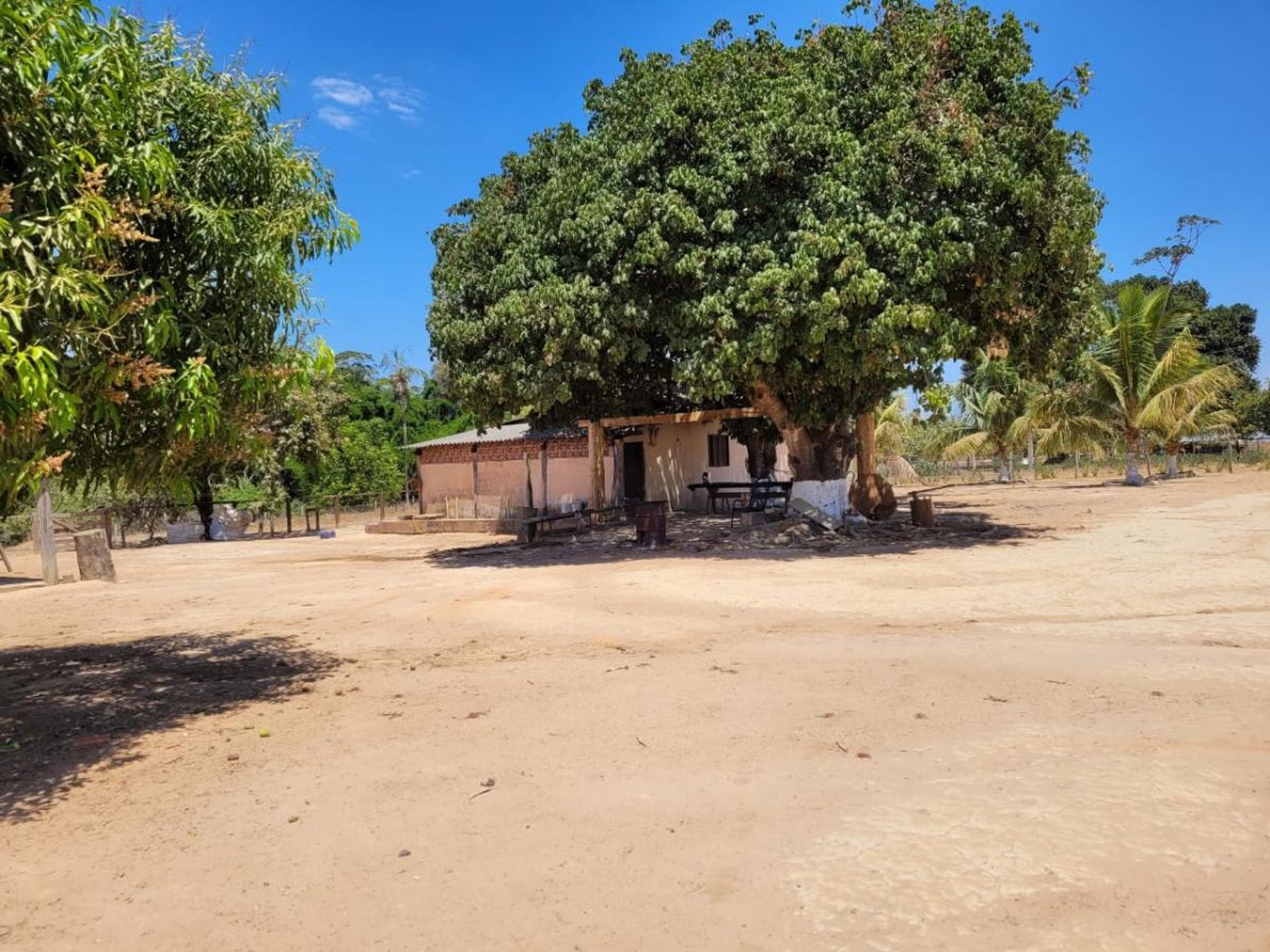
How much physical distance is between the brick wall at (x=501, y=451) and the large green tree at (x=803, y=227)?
8.89 metres

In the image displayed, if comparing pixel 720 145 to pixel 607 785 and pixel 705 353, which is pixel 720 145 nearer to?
pixel 705 353

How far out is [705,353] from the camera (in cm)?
1390

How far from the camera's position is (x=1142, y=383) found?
26.4 meters

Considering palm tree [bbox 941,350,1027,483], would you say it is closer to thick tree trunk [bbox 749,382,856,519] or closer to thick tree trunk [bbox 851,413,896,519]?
thick tree trunk [bbox 851,413,896,519]

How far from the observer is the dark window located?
25.8 m

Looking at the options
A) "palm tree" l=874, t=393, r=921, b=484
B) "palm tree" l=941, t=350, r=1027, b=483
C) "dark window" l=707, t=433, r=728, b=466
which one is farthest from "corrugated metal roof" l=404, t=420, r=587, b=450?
"palm tree" l=941, t=350, r=1027, b=483

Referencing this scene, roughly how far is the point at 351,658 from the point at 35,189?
4.68m

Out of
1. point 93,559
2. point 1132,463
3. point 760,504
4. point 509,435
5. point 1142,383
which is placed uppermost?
point 1142,383

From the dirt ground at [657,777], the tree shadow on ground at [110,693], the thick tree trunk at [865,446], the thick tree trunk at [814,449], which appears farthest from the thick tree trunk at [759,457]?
the tree shadow on ground at [110,693]

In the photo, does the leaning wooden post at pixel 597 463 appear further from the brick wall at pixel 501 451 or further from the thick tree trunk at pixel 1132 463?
the thick tree trunk at pixel 1132 463

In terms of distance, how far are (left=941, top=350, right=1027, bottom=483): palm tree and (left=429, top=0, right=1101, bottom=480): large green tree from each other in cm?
1723

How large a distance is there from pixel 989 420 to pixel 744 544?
2162 cm

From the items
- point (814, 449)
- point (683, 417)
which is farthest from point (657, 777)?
point (683, 417)

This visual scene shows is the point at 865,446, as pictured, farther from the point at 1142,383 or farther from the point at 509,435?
the point at 1142,383
